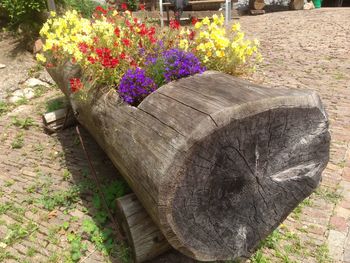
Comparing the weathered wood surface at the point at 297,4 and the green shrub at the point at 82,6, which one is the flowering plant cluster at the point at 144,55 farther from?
the weathered wood surface at the point at 297,4

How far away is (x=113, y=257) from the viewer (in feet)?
Answer: 9.19

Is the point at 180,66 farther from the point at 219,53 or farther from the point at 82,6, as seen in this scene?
the point at 82,6

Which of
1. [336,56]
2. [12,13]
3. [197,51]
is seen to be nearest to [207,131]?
[197,51]

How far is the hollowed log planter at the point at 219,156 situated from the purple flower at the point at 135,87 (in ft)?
0.31

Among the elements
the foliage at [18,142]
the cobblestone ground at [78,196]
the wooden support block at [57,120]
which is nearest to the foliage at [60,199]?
the cobblestone ground at [78,196]

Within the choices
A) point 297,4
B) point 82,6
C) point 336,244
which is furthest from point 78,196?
point 297,4

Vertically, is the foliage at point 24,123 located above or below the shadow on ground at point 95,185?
above

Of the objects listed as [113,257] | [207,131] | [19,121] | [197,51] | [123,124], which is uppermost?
[197,51]

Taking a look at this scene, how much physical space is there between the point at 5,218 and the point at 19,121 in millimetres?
2204

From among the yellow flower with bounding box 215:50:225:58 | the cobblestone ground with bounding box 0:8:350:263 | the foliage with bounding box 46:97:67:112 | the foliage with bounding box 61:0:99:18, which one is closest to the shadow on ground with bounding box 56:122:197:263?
the cobblestone ground with bounding box 0:8:350:263

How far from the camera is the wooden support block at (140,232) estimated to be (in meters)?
2.63

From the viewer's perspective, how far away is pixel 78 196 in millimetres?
3480

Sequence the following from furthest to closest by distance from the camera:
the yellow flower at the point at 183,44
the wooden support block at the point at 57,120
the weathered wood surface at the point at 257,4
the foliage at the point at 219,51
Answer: the weathered wood surface at the point at 257,4 → the wooden support block at the point at 57,120 → the yellow flower at the point at 183,44 → the foliage at the point at 219,51

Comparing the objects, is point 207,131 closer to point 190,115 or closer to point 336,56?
point 190,115
